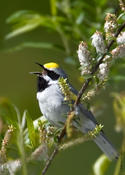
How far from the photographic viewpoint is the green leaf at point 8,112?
1057mm

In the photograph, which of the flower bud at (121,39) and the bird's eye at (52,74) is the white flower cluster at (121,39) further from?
the bird's eye at (52,74)

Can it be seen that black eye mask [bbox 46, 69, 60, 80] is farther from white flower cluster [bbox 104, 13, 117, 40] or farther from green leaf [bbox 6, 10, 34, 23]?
white flower cluster [bbox 104, 13, 117, 40]

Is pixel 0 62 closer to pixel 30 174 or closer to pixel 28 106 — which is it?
pixel 28 106

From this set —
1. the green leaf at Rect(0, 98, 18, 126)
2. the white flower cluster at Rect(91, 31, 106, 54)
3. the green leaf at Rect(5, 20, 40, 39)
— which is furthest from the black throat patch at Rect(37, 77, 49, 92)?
the white flower cluster at Rect(91, 31, 106, 54)

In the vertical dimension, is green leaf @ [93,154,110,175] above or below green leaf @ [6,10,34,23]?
below

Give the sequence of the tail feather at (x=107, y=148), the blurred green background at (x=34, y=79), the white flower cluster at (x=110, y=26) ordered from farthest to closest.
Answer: the blurred green background at (x=34, y=79), the tail feather at (x=107, y=148), the white flower cluster at (x=110, y=26)

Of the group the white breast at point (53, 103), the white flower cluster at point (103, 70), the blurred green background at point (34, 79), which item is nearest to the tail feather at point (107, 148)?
the white breast at point (53, 103)

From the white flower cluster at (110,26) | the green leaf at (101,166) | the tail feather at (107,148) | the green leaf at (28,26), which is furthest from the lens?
the green leaf at (28,26)

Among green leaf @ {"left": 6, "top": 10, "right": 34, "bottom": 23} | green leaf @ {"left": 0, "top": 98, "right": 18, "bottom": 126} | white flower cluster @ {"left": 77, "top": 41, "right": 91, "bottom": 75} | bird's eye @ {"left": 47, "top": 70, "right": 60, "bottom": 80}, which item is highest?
green leaf @ {"left": 6, "top": 10, "right": 34, "bottom": 23}

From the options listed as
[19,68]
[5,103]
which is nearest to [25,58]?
[19,68]

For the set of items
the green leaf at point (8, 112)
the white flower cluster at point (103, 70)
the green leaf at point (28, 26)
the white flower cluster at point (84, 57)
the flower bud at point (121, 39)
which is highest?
the green leaf at point (28, 26)

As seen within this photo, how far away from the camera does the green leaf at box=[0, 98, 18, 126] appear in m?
1.06

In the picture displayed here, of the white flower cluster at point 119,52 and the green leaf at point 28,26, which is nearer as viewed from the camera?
the white flower cluster at point 119,52

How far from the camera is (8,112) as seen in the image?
111 cm
